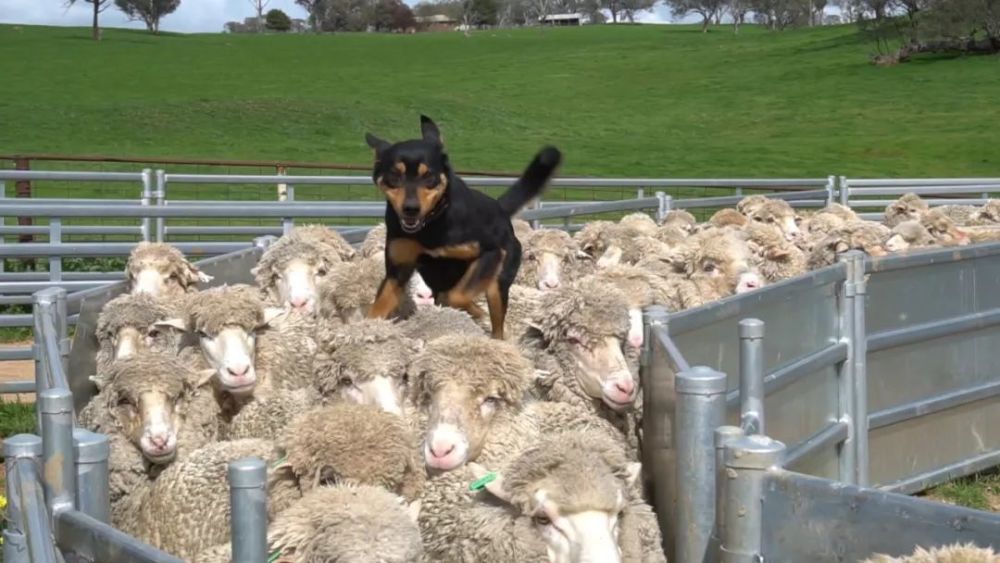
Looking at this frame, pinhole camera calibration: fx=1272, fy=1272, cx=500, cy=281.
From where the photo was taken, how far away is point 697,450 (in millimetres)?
3361

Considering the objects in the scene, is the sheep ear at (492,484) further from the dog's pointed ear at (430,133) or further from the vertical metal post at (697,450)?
the dog's pointed ear at (430,133)

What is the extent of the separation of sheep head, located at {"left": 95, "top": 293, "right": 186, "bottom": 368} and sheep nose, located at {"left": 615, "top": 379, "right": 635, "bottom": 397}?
6.56 feet

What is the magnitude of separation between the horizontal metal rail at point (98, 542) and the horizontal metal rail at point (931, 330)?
412 cm

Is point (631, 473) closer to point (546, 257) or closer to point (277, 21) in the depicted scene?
point (546, 257)

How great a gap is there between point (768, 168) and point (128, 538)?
113ft

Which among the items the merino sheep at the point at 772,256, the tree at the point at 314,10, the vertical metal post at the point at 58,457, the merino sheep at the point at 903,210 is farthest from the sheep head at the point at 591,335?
the tree at the point at 314,10

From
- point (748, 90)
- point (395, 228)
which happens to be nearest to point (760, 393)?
point (395, 228)

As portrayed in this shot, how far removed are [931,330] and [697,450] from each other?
3.21 metres

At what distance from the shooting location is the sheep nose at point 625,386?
4602mm

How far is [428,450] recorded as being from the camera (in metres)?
3.93

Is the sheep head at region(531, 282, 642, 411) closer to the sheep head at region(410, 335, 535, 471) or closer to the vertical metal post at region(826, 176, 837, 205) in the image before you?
the sheep head at region(410, 335, 535, 471)

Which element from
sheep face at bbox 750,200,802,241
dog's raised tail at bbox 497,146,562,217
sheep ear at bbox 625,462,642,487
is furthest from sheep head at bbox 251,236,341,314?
sheep face at bbox 750,200,802,241

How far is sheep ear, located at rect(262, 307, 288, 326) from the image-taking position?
5.55 meters

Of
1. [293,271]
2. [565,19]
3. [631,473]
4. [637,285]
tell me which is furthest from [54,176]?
[565,19]
